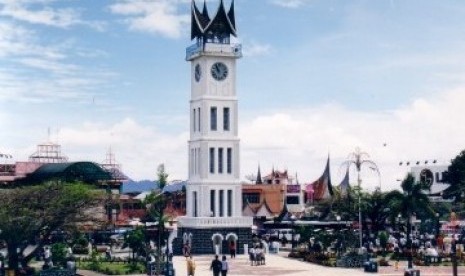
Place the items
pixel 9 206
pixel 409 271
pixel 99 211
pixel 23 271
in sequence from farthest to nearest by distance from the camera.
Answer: pixel 99 211
pixel 9 206
pixel 23 271
pixel 409 271

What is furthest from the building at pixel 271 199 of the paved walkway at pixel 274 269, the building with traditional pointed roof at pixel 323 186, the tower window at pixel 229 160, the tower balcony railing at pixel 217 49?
the paved walkway at pixel 274 269

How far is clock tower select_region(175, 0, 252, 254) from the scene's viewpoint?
71.7 metres

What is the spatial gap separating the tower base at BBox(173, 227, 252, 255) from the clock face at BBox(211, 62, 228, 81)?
12862mm

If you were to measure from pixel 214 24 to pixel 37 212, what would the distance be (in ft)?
102

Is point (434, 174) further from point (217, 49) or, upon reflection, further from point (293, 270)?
point (293, 270)

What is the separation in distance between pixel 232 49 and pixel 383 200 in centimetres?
1806

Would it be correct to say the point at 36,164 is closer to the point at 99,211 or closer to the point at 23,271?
the point at 99,211

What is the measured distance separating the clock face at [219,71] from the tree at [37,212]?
23.6 metres

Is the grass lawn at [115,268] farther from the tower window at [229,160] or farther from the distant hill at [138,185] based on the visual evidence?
the distant hill at [138,185]

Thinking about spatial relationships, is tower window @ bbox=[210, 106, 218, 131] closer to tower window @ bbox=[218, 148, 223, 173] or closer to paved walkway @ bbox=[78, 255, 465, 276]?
tower window @ bbox=[218, 148, 223, 173]

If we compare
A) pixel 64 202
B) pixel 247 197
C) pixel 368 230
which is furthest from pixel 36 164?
pixel 64 202

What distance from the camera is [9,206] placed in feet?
160

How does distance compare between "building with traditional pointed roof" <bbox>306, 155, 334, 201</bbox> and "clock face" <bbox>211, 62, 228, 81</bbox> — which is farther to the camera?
"building with traditional pointed roof" <bbox>306, 155, 334, 201</bbox>

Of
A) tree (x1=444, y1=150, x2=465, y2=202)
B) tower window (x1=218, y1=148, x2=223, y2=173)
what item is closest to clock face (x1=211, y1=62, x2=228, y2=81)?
tower window (x1=218, y1=148, x2=223, y2=173)
